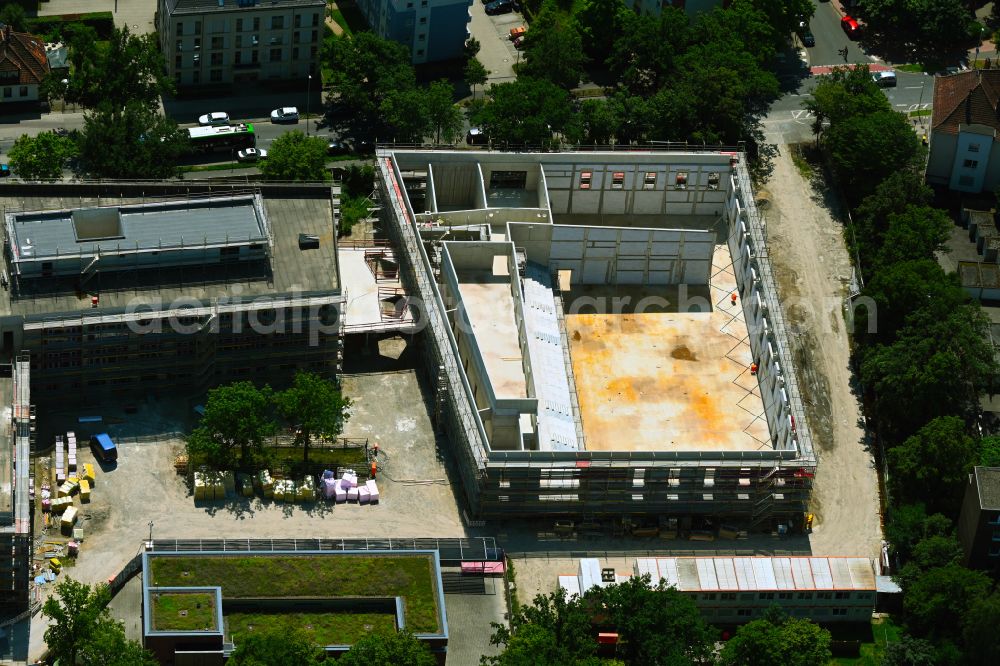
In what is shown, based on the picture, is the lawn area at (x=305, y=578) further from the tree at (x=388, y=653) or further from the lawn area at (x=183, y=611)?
the tree at (x=388, y=653)

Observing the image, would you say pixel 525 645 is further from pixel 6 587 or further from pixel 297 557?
pixel 6 587

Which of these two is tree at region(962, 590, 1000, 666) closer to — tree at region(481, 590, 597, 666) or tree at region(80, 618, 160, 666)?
tree at region(481, 590, 597, 666)

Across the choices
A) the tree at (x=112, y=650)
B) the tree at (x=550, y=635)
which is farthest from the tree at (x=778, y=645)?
the tree at (x=112, y=650)

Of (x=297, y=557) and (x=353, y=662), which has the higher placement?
(x=297, y=557)

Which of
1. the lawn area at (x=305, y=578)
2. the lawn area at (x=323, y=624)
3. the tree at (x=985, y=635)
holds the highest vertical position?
the lawn area at (x=305, y=578)

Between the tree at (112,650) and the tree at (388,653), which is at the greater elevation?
the tree at (112,650)

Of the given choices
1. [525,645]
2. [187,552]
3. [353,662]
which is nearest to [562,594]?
[525,645]

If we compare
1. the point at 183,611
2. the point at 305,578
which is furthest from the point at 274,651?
the point at 305,578
